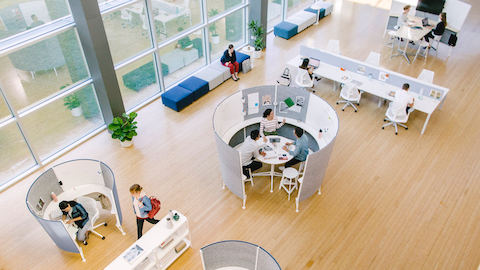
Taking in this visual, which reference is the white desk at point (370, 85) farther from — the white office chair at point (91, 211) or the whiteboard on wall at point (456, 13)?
the white office chair at point (91, 211)

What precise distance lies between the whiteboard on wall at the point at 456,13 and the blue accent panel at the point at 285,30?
15.4ft

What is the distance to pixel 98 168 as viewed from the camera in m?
6.44

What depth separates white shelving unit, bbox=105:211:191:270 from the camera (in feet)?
17.7

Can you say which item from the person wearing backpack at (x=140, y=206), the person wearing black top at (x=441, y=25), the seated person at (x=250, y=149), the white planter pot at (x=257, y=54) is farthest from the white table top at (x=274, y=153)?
the person wearing black top at (x=441, y=25)

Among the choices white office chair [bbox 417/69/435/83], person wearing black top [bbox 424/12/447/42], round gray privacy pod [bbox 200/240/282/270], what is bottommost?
white office chair [bbox 417/69/435/83]

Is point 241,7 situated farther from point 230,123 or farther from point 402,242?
point 402,242

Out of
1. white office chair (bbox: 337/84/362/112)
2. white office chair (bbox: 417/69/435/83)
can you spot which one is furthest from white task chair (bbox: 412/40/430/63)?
white office chair (bbox: 337/84/362/112)

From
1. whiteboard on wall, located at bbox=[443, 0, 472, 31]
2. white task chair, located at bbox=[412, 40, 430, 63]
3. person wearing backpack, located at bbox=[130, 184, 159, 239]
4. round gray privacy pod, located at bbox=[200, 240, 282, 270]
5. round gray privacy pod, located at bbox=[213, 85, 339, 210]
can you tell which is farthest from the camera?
whiteboard on wall, located at bbox=[443, 0, 472, 31]

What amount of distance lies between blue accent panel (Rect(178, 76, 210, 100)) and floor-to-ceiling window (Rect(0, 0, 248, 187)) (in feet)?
1.86

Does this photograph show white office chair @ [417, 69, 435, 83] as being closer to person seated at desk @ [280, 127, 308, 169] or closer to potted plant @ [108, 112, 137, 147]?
person seated at desk @ [280, 127, 308, 169]

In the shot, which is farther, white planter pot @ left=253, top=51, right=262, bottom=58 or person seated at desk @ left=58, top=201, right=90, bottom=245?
white planter pot @ left=253, top=51, right=262, bottom=58

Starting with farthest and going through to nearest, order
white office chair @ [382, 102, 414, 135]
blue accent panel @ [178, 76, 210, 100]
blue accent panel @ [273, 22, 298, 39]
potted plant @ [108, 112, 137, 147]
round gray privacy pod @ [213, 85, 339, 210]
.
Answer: blue accent panel @ [273, 22, 298, 39], blue accent panel @ [178, 76, 210, 100], white office chair @ [382, 102, 414, 135], potted plant @ [108, 112, 137, 147], round gray privacy pod @ [213, 85, 339, 210]

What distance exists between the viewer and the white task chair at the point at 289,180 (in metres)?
6.75

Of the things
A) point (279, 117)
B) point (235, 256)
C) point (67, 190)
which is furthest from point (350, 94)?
point (67, 190)
